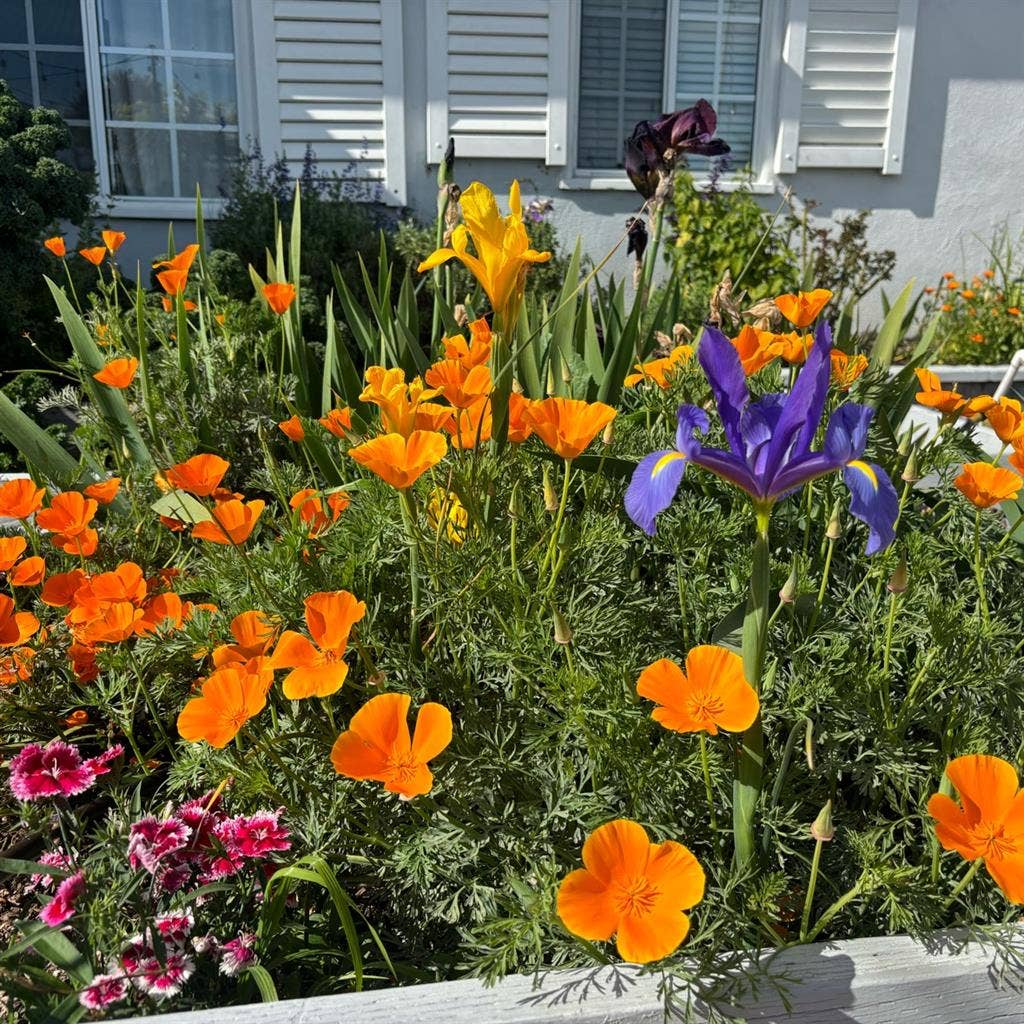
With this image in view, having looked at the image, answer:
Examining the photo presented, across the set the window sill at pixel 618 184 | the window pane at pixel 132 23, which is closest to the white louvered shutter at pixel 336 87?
the window pane at pixel 132 23

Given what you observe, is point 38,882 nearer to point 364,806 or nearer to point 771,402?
point 364,806

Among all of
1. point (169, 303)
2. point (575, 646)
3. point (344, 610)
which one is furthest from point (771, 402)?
point (169, 303)

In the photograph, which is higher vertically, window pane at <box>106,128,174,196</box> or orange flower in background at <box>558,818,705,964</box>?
window pane at <box>106,128,174,196</box>

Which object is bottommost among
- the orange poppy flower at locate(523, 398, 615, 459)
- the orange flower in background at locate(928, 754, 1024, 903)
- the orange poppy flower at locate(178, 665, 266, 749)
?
the orange flower in background at locate(928, 754, 1024, 903)

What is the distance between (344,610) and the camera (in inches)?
40.3

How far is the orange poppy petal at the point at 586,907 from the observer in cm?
81

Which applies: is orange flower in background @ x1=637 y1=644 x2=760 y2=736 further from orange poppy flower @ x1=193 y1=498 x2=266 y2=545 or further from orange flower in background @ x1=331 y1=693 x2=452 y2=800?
orange poppy flower @ x1=193 y1=498 x2=266 y2=545

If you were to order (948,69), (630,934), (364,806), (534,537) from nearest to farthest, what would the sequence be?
(630,934), (364,806), (534,537), (948,69)

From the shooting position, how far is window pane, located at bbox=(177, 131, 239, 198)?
A: 5.50 meters

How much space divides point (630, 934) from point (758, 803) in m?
0.28

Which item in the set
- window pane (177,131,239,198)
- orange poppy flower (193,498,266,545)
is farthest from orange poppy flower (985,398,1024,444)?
window pane (177,131,239,198)

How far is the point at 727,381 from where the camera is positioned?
0.88m

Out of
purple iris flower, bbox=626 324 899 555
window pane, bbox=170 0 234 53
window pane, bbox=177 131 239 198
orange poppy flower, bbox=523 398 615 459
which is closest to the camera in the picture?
purple iris flower, bbox=626 324 899 555

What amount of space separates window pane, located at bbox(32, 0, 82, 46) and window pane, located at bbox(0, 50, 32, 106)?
137 mm
